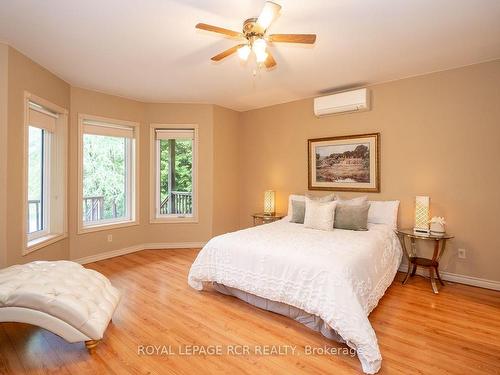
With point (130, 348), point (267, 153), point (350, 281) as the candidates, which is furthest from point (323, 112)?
point (130, 348)

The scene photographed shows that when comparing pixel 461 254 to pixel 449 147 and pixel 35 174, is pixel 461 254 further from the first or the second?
pixel 35 174

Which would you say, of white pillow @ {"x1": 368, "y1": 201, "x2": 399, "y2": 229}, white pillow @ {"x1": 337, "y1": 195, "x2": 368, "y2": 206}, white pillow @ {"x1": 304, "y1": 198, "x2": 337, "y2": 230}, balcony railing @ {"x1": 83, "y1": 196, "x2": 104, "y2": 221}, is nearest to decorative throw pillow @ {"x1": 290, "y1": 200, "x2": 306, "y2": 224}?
white pillow @ {"x1": 304, "y1": 198, "x2": 337, "y2": 230}

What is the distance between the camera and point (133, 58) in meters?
3.12

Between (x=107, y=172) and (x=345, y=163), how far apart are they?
12.6 ft

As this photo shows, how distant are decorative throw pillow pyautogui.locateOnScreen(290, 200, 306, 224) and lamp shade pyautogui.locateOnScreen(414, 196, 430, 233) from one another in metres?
1.38

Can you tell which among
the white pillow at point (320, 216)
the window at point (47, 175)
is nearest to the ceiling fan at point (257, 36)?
the white pillow at point (320, 216)

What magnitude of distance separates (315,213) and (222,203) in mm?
2152

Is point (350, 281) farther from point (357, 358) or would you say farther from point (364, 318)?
point (357, 358)

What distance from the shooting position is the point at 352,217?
345cm

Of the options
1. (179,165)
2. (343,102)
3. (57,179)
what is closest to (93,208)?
(57,179)

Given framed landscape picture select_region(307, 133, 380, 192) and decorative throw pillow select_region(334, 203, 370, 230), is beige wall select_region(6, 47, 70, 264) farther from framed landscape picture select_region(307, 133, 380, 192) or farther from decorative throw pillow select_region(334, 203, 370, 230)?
framed landscape picture select_region(307, 133, 380, 192)

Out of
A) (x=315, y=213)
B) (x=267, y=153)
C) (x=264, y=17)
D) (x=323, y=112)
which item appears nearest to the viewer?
(x=264, y=17)

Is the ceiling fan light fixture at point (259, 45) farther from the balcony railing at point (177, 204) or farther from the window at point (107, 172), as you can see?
the balcony railing at point (177, 204)

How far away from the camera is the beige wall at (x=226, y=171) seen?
16.8ft
